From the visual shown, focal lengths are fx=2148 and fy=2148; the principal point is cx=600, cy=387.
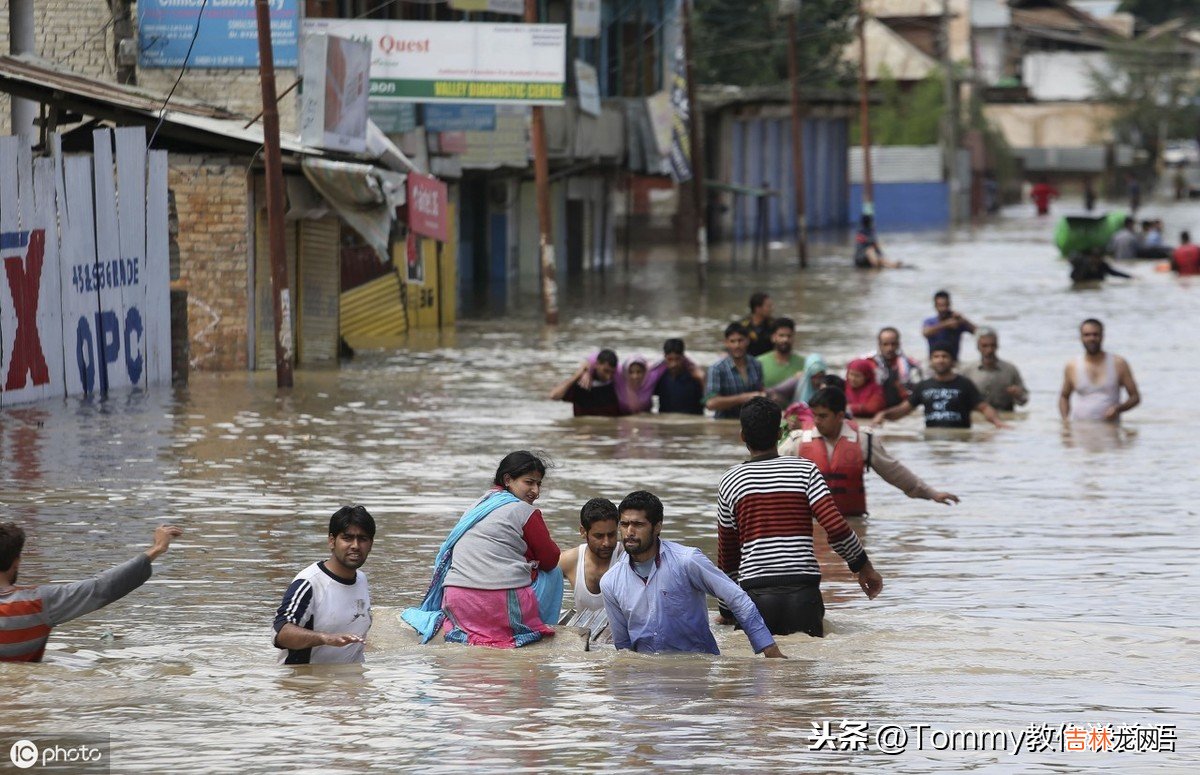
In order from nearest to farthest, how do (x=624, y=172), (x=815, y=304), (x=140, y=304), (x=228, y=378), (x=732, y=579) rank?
(x=732, y=579), (x=140, y=304), (x=228, y=378), (x=815, y=304), (x=624, y=172)

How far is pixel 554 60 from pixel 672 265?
2307 centimetres

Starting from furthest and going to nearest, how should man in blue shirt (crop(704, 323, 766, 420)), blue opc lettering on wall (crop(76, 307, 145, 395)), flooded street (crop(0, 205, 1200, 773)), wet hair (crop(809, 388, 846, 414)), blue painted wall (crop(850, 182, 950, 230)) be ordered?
1. blue painted wall (crop(850, 182, 950, 230))
2. blue opc lettering on wall (crop(76, 307, 145, 395))
3. man in blue shirt (crop(704, 323, 766, 420))
4. wet hair (crop(809, 388, 846, 414))
5. flooded street (crop(0, 205, 1200, 773))

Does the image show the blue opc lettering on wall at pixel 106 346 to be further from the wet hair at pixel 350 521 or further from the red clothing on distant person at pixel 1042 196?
the red clothing on distant person at pixel 1042 196

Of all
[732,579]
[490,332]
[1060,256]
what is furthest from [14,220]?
[1060,256]

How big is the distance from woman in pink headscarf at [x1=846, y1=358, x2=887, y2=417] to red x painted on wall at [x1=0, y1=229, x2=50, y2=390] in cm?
730

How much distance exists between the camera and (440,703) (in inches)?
339

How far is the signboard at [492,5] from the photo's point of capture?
3262 centimetres

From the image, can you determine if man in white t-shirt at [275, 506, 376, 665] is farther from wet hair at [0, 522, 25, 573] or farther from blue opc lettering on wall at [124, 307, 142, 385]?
blue opc lettering on wall at [124, 307, 142, 385]

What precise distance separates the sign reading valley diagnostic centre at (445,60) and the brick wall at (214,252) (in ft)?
16.1

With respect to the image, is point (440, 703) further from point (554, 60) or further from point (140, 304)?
point (554, 60)

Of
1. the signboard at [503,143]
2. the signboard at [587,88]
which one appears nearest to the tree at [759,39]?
the signboard at [587,88]

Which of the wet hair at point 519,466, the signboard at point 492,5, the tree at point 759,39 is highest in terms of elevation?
the tree at point 759,39

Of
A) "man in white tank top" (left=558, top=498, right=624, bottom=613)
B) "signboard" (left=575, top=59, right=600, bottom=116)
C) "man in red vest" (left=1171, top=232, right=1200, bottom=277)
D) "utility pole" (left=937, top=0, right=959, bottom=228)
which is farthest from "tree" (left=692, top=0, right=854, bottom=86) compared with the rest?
"man in white tank top" (left=558, top=498, right=624, bottom=613)

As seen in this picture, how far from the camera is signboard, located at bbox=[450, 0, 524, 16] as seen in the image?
107ft
